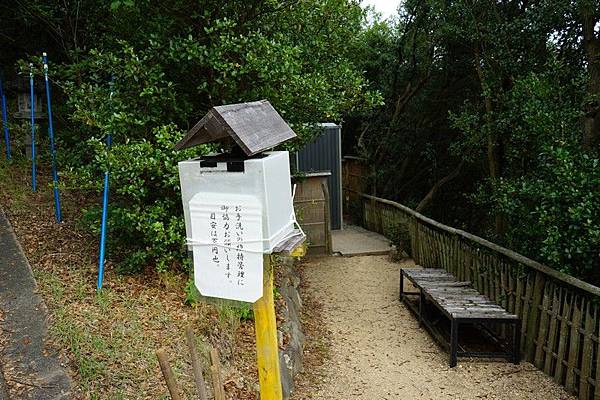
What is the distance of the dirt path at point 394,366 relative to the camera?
187 inches

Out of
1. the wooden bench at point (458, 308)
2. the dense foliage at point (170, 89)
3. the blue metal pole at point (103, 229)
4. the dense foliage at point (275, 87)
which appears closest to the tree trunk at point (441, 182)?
the dense foliage at point (275, 87)

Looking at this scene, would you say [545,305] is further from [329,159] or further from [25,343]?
[329,159]

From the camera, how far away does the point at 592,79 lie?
5.56 m

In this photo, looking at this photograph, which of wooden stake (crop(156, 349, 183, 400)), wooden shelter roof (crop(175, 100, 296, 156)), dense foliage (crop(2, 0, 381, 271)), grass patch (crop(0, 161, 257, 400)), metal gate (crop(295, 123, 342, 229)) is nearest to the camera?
wooden stake (crop(156, 349, 183, 400))

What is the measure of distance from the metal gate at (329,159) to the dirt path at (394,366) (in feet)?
14.0

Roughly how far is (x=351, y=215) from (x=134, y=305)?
34.2 ft

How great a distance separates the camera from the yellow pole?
7.92 ft

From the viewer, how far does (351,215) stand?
14070 millimetres

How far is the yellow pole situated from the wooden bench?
3.22 meters

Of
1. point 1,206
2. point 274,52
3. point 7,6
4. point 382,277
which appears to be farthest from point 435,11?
point 1,206

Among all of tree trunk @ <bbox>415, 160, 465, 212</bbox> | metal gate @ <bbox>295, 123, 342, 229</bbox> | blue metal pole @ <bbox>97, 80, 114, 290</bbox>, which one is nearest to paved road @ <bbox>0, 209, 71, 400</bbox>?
blue metal pole @ <bbox>97, 80, 114, 290</bbox>

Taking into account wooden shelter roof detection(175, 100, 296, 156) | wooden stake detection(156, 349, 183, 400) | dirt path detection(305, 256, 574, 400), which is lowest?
dirt path detection(305, 256, 574, 400)

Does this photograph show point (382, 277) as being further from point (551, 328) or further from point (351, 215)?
point (351, 215)

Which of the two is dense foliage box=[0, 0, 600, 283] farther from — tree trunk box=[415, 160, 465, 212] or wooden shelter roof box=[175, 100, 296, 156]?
tree trunk box=[415, 160, 465, 212]
